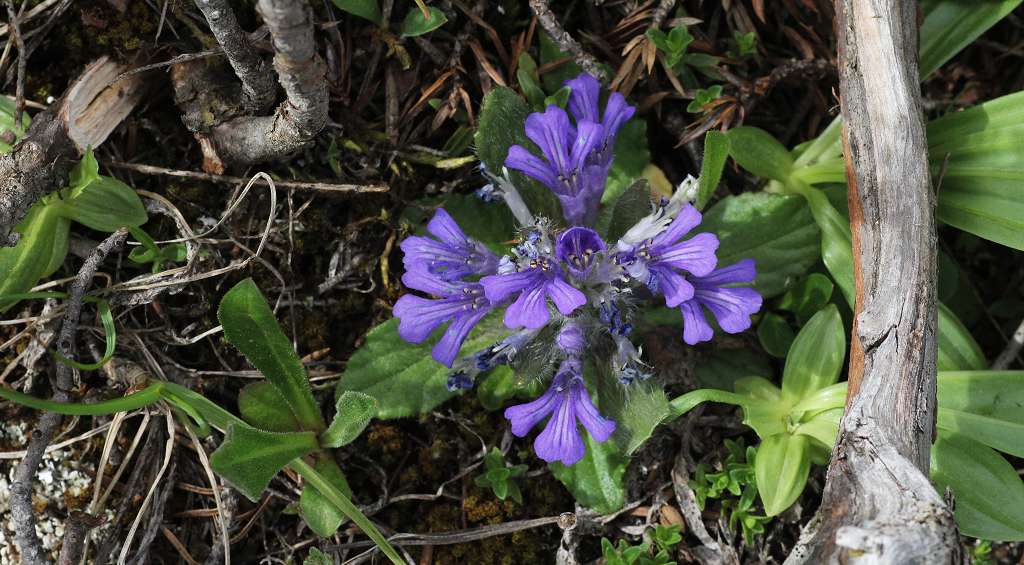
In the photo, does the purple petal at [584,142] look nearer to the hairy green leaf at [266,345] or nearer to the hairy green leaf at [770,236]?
the hairy green leaf at [770,236]

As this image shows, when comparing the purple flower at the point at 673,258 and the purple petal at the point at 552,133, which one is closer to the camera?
the purple flower at the point at 673,258

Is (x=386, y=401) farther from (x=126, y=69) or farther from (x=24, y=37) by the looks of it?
(x=24, y=37)

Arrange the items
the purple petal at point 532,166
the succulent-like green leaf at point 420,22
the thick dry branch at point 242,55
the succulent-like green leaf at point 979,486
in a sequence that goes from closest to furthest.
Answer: the thick dry branch at point 242,55
the purple petal at point 532,166
the succulent-like green leaf at point 979,486
the succulent-like green leaf at point 420,22

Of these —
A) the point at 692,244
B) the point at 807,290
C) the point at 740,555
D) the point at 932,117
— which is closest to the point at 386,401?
the point at 692,244

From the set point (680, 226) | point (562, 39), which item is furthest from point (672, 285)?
point (562, 39)

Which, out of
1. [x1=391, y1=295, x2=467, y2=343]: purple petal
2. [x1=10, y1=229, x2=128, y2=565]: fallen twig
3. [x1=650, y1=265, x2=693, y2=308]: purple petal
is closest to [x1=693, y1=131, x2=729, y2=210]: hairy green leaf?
[x1=650, y1=265, x2=693, y2=308]: purple petal

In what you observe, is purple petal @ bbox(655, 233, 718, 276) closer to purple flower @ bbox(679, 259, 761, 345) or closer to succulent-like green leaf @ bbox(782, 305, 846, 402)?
purple flower @ bbox(679, 259, 761, 345)

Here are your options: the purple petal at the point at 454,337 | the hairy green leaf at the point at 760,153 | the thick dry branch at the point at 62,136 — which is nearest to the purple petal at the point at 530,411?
the purple petal at the point at 454,337
